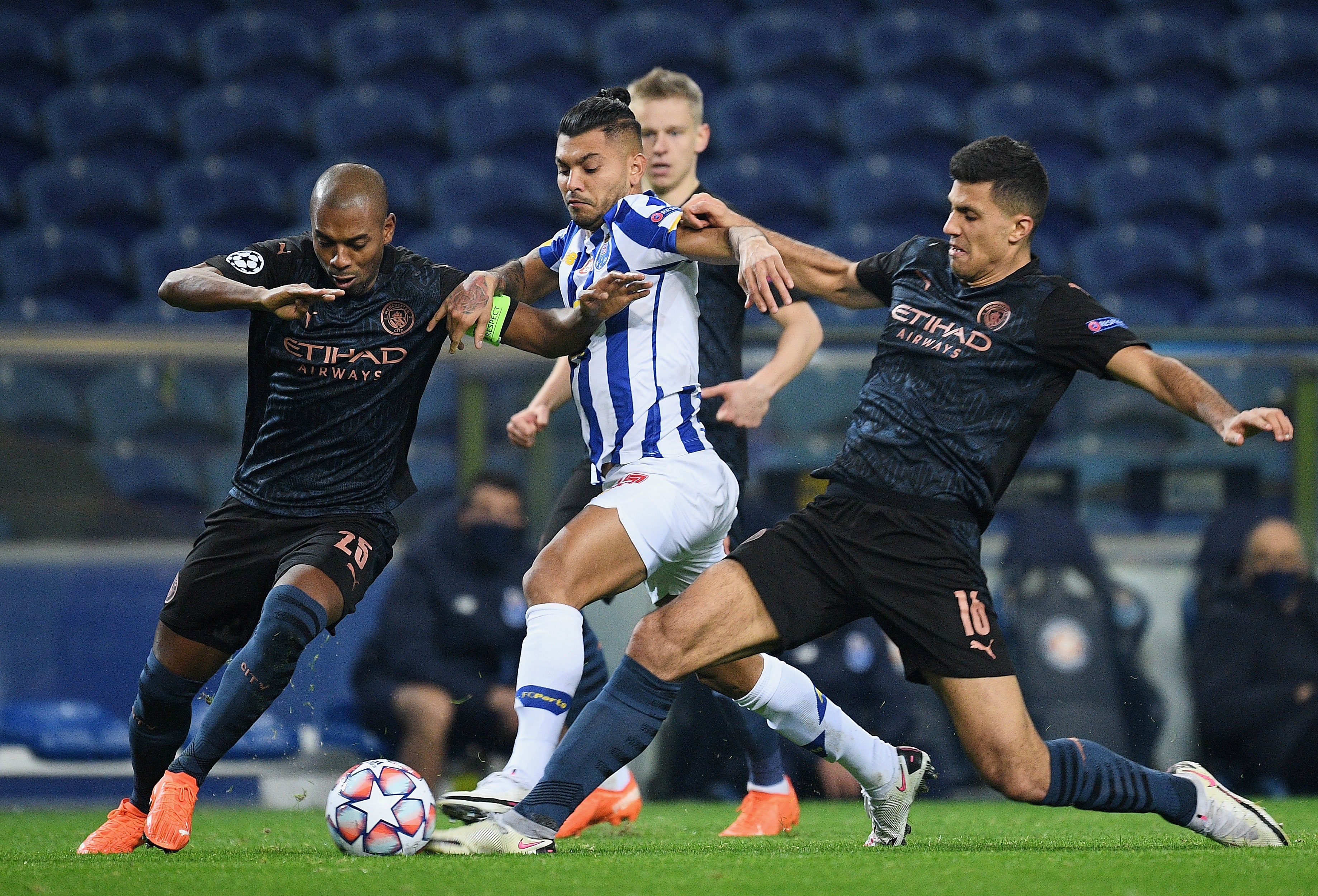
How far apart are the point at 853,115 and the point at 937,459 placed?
687cm

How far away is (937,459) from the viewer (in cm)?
379

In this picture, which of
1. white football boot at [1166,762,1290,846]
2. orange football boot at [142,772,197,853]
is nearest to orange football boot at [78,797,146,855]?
orange football boot at [142,772,197,853]

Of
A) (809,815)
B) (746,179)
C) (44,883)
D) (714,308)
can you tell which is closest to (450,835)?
(44,883)

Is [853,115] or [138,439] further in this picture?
[853,115]

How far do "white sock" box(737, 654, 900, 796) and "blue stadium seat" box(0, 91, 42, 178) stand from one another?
25.7 feet

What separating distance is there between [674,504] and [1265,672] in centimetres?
322

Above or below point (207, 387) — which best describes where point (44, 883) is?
below

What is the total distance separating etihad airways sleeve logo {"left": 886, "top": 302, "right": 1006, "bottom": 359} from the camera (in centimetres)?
378

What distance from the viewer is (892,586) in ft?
12.1

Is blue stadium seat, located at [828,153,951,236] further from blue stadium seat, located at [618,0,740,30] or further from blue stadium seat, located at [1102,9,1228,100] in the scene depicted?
blue stadium seat, located at [618,0,740,30]

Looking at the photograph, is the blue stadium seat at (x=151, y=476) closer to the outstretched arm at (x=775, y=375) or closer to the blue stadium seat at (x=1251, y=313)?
the outstretched arm at (x=775, y=375)

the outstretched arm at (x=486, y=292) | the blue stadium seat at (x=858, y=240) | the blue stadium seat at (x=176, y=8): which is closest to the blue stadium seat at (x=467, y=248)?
the blue stadium seat at (x=858, y=240)

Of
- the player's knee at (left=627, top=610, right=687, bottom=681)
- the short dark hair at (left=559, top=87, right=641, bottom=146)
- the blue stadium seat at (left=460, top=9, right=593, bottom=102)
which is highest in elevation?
the blue stadium seat at (left=460, top=9, right=593, bottom=102)

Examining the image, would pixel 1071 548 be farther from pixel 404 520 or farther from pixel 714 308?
pixel 404 520
